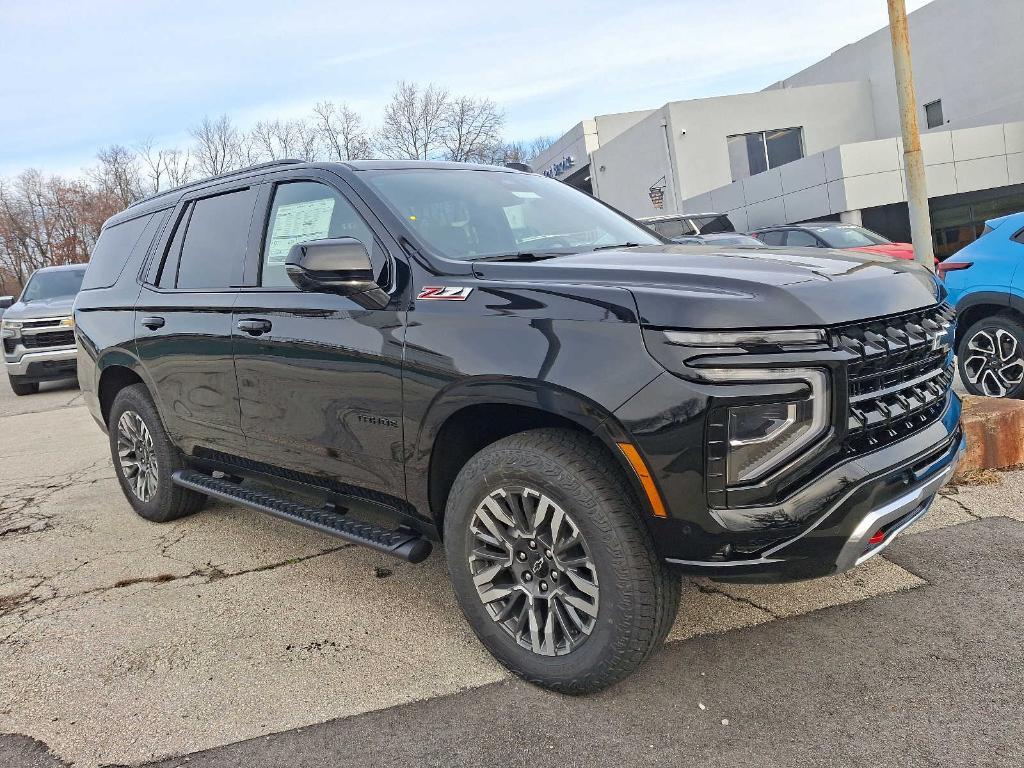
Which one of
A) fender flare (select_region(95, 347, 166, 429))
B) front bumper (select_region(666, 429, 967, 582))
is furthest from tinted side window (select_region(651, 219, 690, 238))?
front bumper (select_region(666, 429, 967, 582))

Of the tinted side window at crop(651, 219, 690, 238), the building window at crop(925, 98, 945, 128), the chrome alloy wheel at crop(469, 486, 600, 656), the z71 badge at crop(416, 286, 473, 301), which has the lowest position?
the chrome alloy wheel at crop(469, 486, 600, 656)

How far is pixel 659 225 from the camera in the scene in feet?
48.7

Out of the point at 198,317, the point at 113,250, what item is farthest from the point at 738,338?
the point at 113,250

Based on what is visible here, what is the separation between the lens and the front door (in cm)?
312

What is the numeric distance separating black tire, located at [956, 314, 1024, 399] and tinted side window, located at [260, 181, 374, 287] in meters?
4.89

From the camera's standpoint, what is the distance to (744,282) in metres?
2.46

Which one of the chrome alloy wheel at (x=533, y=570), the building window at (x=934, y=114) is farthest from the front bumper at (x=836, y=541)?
the building window at (x=934, y=114)

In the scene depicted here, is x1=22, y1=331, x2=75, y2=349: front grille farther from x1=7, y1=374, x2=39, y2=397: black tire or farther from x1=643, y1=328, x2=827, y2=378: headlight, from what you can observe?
x1=643, y1=328, x2=827, y2=378: headlight

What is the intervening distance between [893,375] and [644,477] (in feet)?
2.83

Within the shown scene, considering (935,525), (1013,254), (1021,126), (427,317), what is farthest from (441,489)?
(1021,126)

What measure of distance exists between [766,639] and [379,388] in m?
1.71

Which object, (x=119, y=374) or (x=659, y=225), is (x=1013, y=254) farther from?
(x=659, y=225)

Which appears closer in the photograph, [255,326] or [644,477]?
[644,477]

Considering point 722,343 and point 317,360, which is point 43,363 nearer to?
point 317,360
